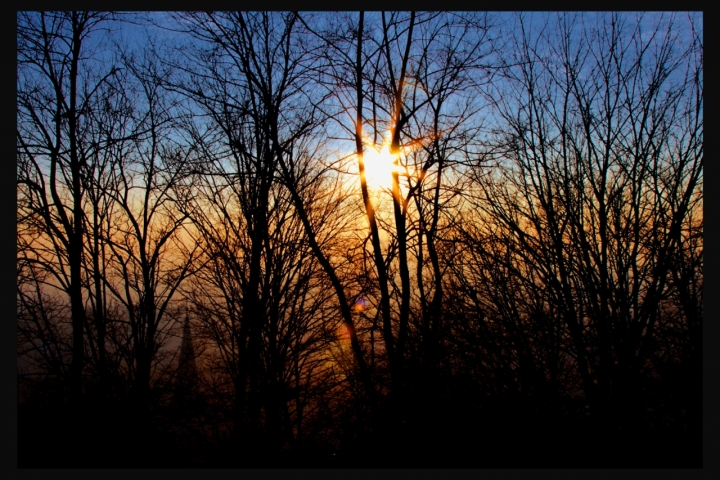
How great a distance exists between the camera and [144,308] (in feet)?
30.5

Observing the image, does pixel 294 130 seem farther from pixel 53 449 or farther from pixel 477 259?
pixel 53 449

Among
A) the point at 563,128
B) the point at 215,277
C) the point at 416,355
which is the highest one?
the point at 563,128

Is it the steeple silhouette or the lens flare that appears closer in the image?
the lens flare

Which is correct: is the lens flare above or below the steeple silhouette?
above

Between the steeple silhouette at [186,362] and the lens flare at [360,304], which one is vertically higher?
the lens flare at [360,304]

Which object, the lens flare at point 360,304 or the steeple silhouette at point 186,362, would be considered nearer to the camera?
the lens flare at point 360,304

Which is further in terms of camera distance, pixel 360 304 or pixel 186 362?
pixel 186 362

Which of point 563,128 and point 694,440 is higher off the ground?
point 563,128

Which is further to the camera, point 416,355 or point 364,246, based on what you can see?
point 364,246

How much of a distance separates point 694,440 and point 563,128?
3366mm

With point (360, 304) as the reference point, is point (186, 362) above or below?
below

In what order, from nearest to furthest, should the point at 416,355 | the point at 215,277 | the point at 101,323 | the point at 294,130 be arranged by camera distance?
the point at 416,355 < the point at 294,130 < the point at 101,323 < the point at 215,277

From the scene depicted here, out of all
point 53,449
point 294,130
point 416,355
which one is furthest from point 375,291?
point 53,449

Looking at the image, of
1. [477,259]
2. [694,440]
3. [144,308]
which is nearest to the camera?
[694,440]
